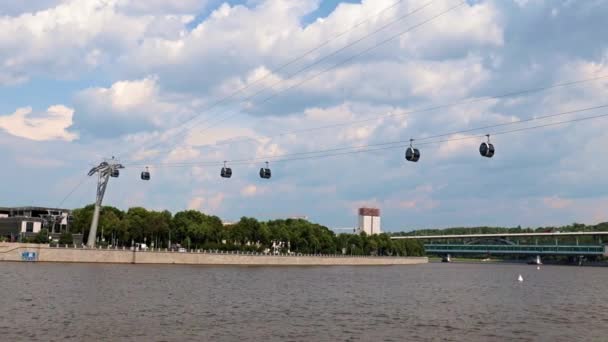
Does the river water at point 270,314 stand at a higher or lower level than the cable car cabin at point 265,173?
lower

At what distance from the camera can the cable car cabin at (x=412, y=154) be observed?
5319 cm

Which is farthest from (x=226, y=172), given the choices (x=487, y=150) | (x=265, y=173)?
(x=487, y=150)

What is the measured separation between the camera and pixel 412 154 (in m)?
53.2

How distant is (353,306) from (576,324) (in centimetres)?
2038

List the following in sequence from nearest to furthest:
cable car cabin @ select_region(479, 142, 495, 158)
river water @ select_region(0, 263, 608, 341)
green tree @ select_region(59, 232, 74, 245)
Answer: river water @ select_region(0, 263, 608, 341)
cable car cabin @ select_region(479, 142, 495, 158)
green tree @ select_region(59, 232, 74, 245)

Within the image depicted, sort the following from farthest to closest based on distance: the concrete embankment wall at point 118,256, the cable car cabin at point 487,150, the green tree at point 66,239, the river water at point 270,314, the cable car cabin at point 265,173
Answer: the green tree at point 66,239 < the concrete embankment wall at point 118,256 < the cable car cabin at point 265,173 < the cable car cabin at point 487,150 < the river water at point 270,314

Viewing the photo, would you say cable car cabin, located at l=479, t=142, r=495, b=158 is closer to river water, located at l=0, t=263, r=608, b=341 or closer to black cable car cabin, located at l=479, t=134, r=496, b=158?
black cable car cabin, located at l=479, t=134, r=496, b=158

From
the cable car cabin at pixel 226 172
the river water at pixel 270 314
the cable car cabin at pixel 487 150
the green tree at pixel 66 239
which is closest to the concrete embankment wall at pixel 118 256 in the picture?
the green tree at pixel 66 239

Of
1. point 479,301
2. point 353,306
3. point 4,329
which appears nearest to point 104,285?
point 353,306

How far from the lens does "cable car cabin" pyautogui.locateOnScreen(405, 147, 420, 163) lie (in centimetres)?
5319

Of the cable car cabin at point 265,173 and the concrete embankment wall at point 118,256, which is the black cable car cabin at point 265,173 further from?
the concrete embankment wall at point 118,256

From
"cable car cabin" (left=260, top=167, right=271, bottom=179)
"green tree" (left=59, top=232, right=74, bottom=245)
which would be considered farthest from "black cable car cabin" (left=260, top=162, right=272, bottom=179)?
"green tree" (left=59, top=232, right=74, bottom=245)

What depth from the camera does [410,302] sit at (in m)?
73.3

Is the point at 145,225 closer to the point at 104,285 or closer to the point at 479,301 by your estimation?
the point at 104,285
